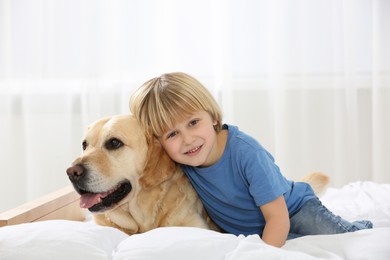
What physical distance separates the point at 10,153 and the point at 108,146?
2065 mm

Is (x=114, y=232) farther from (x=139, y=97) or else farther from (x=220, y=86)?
(x=220, y=86)

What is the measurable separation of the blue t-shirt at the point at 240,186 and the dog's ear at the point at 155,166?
10cm

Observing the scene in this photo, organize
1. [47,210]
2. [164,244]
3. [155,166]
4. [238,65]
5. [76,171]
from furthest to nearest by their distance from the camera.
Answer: [238,65] < [47,210] < [155,166] < [76,171] < [164,244]

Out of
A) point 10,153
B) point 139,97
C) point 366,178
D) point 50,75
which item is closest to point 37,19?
point 50,75

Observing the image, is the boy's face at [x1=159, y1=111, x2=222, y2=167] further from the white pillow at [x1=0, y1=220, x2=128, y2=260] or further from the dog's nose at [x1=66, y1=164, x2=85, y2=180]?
the white pillow at [x1=0, y1=220, x2=128, y2=260]

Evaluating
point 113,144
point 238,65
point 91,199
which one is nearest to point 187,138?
point 113,144

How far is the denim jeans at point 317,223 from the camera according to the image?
1634mm

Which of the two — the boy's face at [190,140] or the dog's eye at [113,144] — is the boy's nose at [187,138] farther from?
the dog's eye at [113,144]

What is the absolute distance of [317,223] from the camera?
65.1 inches

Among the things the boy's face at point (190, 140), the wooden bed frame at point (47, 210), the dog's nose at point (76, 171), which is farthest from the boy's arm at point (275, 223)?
the wooden bed frame at point (47, 210)

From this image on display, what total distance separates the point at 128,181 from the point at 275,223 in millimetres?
461

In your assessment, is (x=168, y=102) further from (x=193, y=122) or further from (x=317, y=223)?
(x=317, y=223)

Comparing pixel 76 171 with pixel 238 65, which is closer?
pixel 76 171

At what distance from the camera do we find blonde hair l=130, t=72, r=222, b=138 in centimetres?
156
